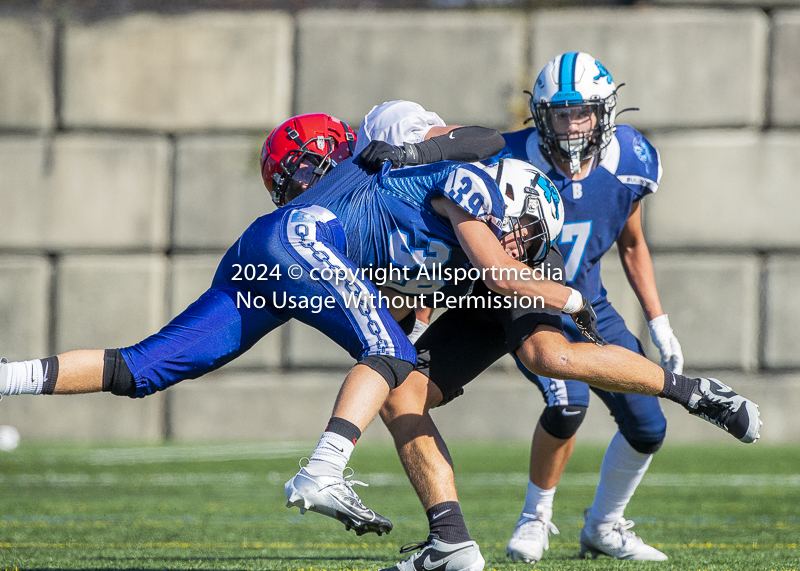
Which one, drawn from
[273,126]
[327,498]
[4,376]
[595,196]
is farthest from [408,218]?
[273,126]

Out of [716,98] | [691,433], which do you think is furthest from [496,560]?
[716,98]

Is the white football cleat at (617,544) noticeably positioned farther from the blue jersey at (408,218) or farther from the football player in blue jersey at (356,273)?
the blue jersey at (408,218)

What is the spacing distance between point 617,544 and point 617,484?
21cm

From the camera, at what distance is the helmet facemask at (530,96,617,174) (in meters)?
3.31

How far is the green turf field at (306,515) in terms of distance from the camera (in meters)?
3.21

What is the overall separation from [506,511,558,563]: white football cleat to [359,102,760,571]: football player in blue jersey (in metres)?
0.54

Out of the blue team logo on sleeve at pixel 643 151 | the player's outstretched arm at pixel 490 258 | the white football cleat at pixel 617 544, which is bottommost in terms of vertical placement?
the white football cleat at pixel 617 544

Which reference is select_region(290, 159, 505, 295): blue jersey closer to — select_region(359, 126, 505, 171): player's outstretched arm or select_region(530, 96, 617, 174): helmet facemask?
select_region(359, 126, 505, 171): player's outstretched arm

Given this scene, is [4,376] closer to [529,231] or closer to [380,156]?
[380,156]

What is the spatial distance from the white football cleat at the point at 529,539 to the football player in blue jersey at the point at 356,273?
852 millimetres

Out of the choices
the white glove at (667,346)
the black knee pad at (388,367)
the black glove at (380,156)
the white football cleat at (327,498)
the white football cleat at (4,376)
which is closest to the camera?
the white football cleat at (327,498)

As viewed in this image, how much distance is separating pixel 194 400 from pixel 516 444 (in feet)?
8.58

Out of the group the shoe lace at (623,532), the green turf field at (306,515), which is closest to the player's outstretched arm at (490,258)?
the green turf field at (306,515)

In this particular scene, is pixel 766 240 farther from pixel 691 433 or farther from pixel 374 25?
pixel 374 25
